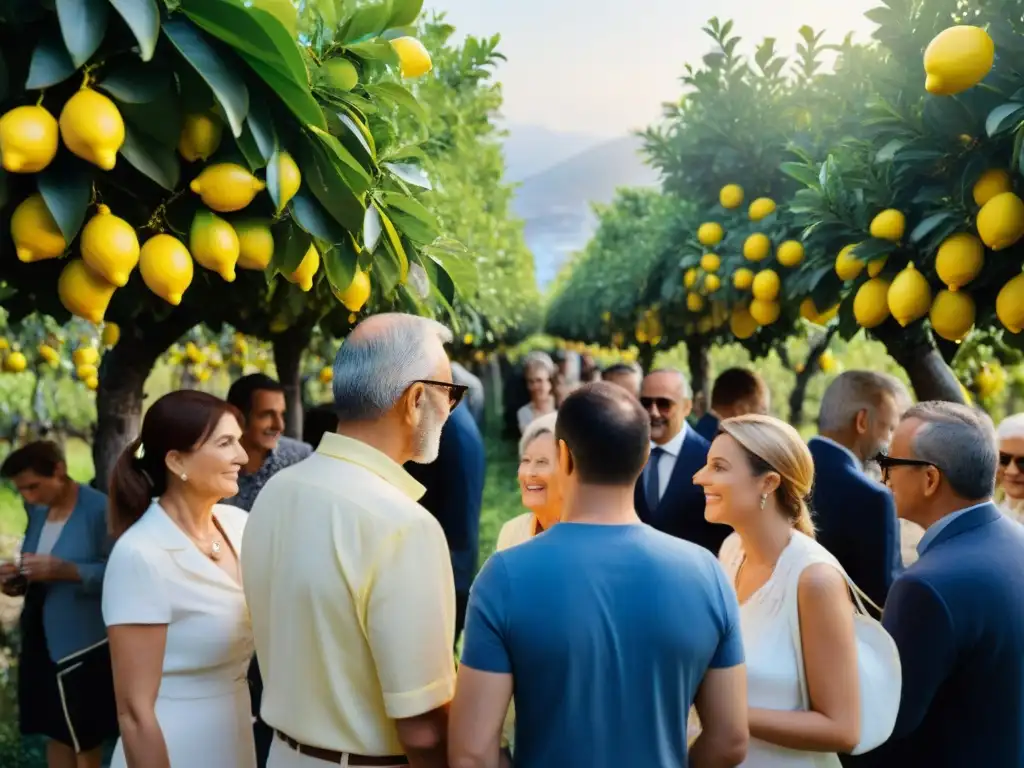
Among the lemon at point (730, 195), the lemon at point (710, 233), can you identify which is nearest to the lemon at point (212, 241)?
the lemon at point (710, 233)

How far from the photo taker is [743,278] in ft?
15.2

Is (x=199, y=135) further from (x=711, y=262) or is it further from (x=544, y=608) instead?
(x=711, y=262)

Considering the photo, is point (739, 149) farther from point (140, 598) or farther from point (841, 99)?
point (140, 598)

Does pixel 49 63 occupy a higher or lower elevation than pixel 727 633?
higher

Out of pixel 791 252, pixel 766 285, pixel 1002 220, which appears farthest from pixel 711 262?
pixel 1002 220

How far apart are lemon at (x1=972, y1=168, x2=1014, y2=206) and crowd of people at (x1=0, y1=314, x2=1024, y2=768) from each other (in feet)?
Result: 2.18

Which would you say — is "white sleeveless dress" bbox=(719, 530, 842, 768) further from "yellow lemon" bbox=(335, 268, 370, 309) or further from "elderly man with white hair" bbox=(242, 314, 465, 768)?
"yellow lemon" bbox=(335, 268, 370, 309)

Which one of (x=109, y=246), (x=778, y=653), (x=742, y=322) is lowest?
(x=778, y=653)

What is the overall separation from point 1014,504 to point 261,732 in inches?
141

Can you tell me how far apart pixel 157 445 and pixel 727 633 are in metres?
1.80

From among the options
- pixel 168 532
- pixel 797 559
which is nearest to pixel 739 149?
pixel 797 559

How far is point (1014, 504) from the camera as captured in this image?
13.8ft

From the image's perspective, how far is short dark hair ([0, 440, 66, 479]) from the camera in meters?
4.35

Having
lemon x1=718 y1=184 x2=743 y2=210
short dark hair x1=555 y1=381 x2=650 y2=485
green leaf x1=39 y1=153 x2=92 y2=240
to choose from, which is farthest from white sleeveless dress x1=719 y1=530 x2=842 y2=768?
lemon x1=718 y1=184 x2=743 y2=210
